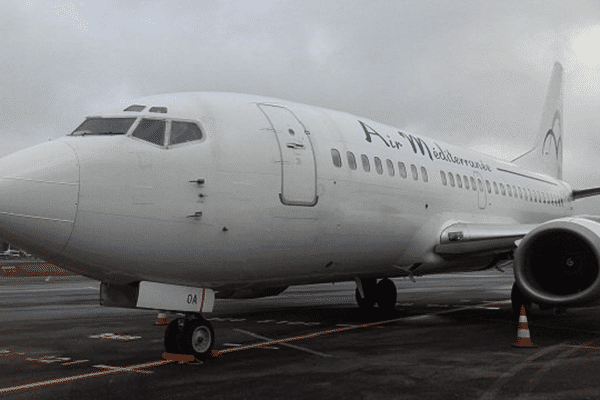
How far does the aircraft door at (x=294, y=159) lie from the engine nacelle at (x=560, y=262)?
4124 millimetres

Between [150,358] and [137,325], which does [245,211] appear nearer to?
[150,358]

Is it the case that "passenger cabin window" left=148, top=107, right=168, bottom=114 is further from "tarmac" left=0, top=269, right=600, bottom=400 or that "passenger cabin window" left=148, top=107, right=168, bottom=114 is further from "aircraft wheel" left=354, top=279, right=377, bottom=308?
"aircraft wheel" left=354, top=279, right=377, bottom=308

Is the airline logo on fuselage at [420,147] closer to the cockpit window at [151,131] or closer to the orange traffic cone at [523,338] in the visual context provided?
the orange traffic cone at [523,338]

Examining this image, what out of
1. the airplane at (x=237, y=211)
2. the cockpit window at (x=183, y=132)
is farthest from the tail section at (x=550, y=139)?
the cockpit window at (x=183, y=132)

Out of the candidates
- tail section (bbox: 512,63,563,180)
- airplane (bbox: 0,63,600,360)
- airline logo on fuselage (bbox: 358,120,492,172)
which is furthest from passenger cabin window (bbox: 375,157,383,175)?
tail section (bbox: 512,63,563,180)

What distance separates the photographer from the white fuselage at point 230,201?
6.30 meters

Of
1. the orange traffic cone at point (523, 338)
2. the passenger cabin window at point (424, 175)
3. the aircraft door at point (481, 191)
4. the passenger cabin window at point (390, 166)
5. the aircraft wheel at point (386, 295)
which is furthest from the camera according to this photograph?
the aircraft wheel at point (386, 295)

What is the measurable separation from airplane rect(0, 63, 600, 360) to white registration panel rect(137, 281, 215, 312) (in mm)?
14

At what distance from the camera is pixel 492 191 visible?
47.0ft

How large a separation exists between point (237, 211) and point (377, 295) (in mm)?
8062

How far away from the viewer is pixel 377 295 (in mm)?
14688

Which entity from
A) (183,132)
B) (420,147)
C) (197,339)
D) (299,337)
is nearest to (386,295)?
(420,147)

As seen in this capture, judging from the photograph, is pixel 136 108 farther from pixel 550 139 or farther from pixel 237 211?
pixel 550 139

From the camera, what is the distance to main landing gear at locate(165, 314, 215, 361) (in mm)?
7445
